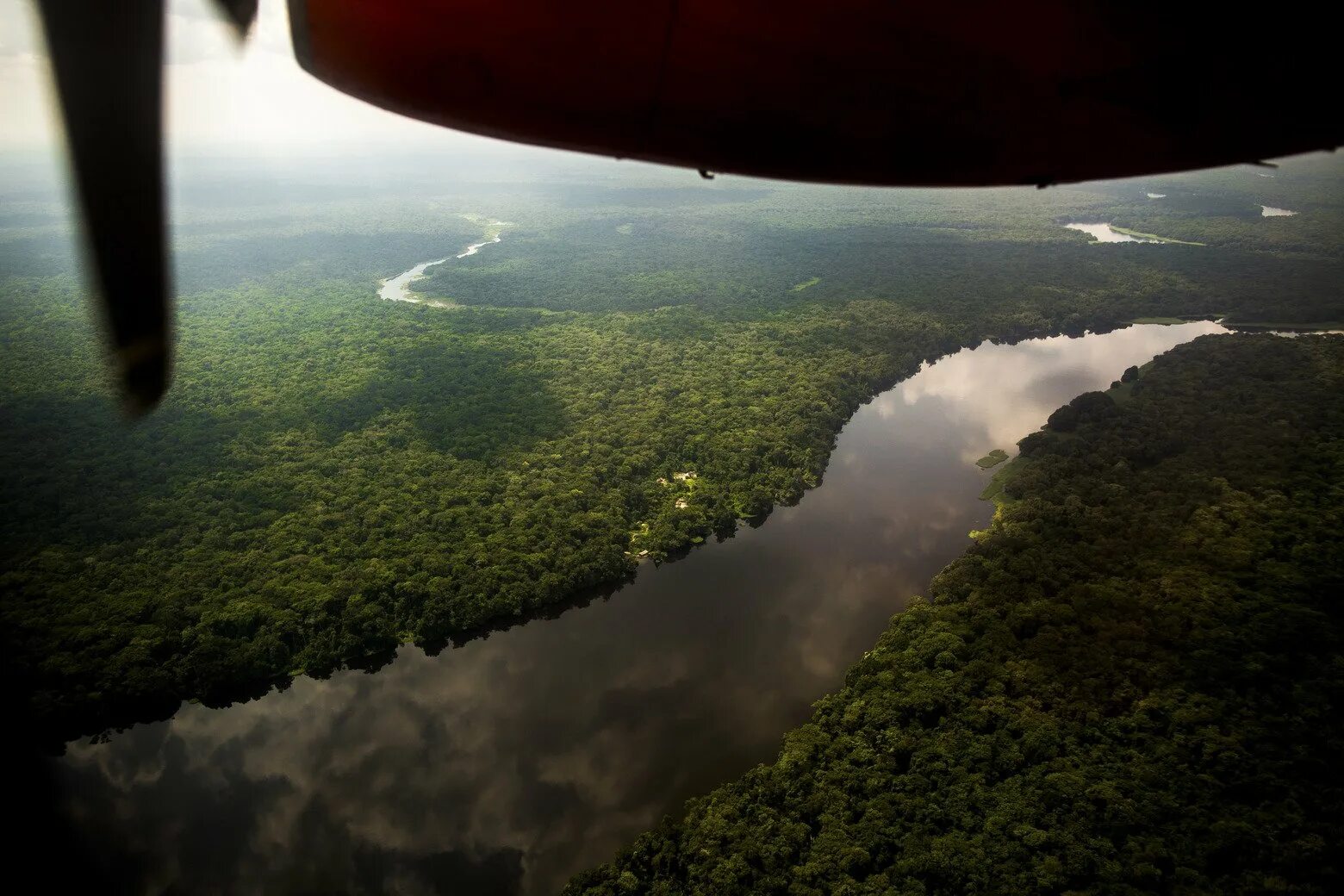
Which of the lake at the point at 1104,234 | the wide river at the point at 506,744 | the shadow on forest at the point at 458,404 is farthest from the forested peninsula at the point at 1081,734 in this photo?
the lake at the point at 1104,234

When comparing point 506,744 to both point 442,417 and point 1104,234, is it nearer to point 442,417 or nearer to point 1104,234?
point 442,417

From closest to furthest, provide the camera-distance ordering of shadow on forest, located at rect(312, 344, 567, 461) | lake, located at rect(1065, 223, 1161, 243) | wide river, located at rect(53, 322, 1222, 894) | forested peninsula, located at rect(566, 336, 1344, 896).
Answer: forested peninsula, located at rect(566, 336, 1344, 896), wide river, located at rect(53, 322, 1222, 894), shadow on forest, located at rect(312, 344, 567, 461), lake, located at rect(1065, 223, 1161, 243)

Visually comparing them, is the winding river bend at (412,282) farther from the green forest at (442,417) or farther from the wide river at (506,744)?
the wide river at (506,744)

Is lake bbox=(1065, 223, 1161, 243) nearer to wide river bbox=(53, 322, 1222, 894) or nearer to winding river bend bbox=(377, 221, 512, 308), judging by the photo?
winding river bend bbox=(377, 221, 512, 308)

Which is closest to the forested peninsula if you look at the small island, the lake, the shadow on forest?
the small island

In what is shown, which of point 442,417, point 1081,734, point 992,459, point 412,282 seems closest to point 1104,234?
point 992,459

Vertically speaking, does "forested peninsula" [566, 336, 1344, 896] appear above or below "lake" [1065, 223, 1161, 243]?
below

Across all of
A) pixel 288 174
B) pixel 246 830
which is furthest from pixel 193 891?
pixel 288 174

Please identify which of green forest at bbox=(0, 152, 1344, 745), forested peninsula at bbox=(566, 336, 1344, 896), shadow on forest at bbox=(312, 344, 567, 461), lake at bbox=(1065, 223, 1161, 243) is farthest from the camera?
lake at bbox=(1065, 223, 1161, 243)
